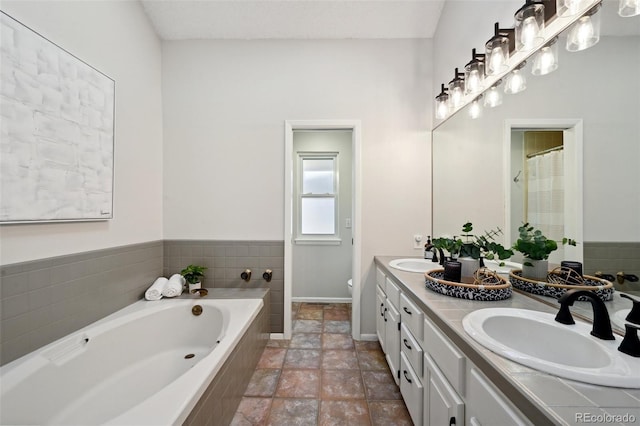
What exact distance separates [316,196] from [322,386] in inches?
88.0

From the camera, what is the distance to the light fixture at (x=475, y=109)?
1731 millimetres

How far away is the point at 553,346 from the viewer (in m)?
0.89

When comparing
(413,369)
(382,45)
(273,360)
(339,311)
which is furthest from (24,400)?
(382,45)

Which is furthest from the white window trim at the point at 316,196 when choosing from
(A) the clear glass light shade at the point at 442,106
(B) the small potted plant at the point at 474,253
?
(B) the small potted plant at the point at 474,253

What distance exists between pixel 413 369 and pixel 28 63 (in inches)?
101

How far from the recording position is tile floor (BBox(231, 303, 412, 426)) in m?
1.48

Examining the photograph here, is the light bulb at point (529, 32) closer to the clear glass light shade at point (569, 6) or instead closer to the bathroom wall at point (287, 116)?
the clear glass light shade at point (569, 6)

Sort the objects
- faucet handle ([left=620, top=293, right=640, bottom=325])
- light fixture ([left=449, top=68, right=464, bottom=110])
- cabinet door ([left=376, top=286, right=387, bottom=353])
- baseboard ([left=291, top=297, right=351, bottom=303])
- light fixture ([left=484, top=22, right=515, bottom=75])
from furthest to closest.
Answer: baseboard ([left=291, top=297, right=351, bottom=303]) < cabinet door ([left=376, top=286, right=387, bottom=353]) < light fixture ([left=449, top=68, right=464, bottom=110]) < light fixture ([left=484, top=22, right=515, bottom=75]) < faucet handle ([left=620, top=293, right=640, bottom=325])

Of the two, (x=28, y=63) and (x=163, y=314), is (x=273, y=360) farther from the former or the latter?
(x=28, y=63)

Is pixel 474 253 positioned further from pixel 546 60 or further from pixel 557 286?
pixel 546 60

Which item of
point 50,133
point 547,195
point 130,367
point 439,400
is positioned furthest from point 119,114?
point 547,195

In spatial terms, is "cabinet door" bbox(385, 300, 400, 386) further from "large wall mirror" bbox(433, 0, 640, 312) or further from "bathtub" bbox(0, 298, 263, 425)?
"bathtub" bbox(0, 298, 263, 425)

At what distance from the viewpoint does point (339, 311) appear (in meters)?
3.06

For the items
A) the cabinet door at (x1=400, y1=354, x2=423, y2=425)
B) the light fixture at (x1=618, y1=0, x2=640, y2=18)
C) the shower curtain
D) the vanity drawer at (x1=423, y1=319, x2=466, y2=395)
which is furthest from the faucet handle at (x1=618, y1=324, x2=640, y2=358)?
the light fixture at (x1=618, y1=0, x2=640, y2=18)
